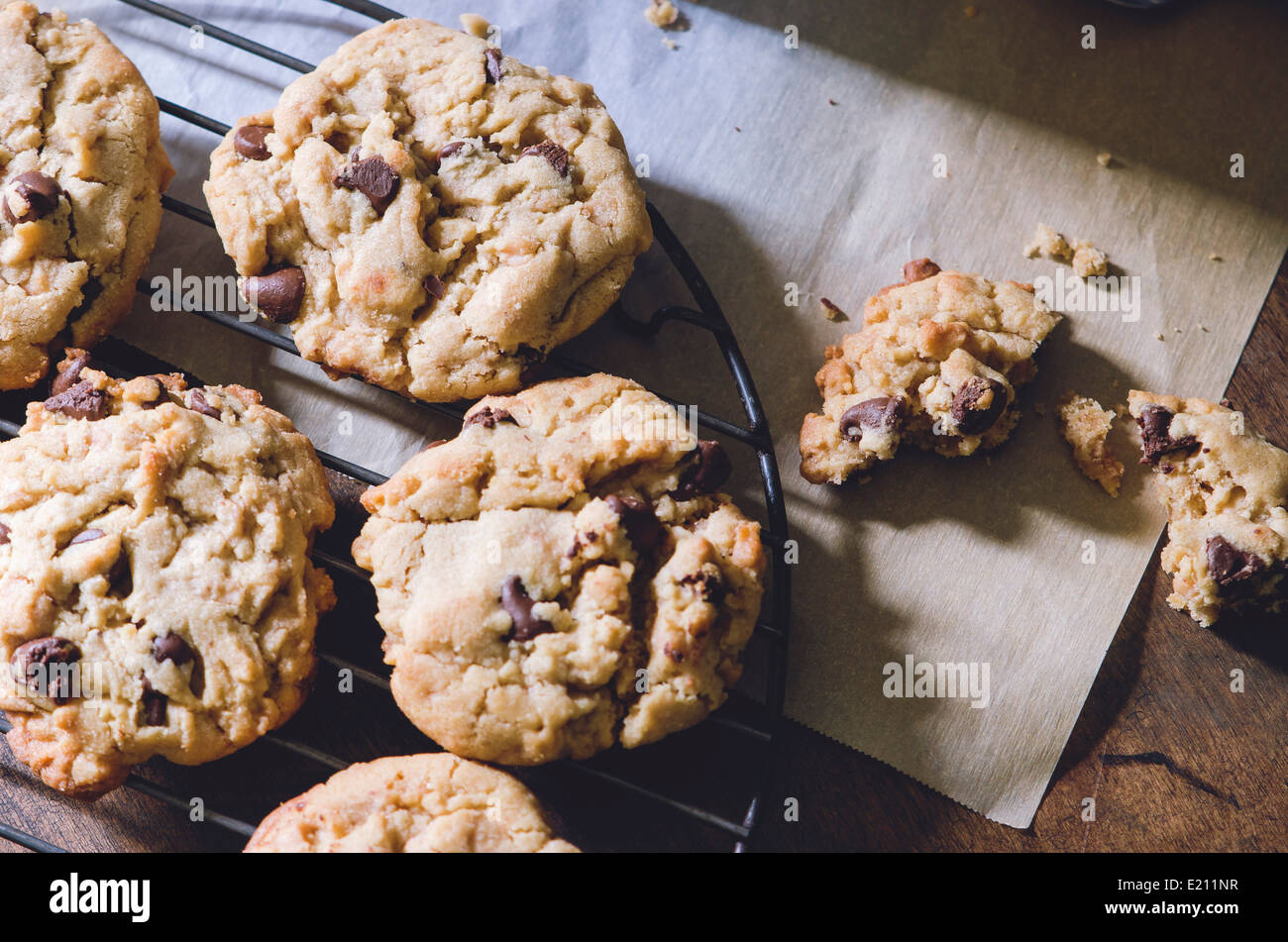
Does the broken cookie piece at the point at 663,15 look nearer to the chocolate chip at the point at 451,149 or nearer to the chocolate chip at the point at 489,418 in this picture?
the chocolate chip at the point at 451,149

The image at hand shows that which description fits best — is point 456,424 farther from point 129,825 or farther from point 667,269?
point 129,825

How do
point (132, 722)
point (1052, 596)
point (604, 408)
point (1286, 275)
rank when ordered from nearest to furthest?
point (132, 722) < point (604, 408) < point (1052, 596) < point (1286, 275)

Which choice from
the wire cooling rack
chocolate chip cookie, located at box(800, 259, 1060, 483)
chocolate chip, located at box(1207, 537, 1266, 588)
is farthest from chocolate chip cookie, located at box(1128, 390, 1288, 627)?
the wire cooling rack

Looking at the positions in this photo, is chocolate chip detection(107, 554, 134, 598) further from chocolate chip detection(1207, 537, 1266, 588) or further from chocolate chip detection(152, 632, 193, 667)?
chocolate chip detection(1207, 537, 1266, 588)

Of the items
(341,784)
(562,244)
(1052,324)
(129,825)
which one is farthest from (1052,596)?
(129,825)

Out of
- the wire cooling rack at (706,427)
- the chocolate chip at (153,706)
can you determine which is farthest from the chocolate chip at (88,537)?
the wire cooling rack at (706,427)

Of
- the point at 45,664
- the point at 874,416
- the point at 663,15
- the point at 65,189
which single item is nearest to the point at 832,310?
the point at 874,416
